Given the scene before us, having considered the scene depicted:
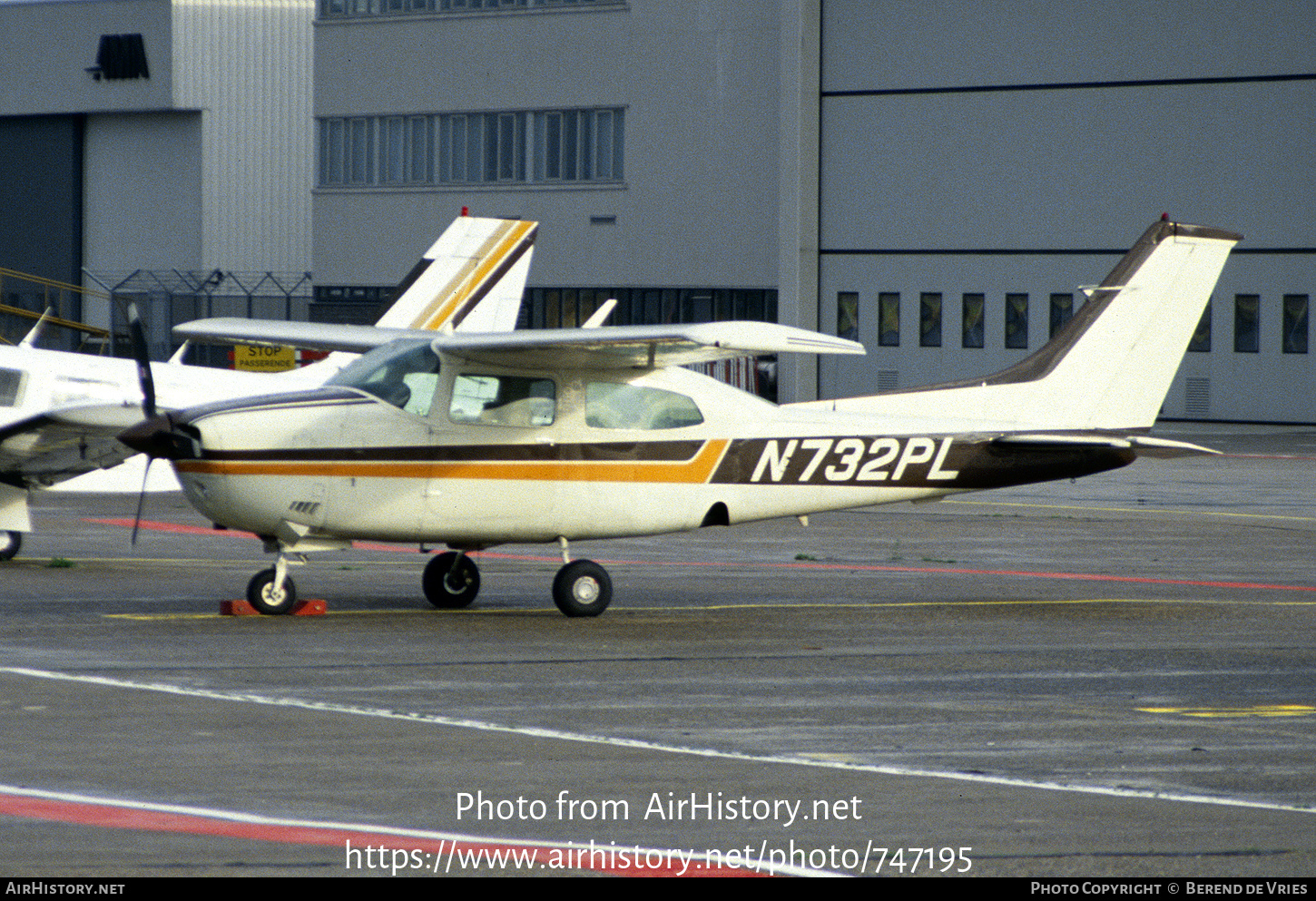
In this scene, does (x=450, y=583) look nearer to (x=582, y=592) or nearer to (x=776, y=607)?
(x=582, y=592)

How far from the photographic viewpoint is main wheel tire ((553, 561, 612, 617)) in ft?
44.3

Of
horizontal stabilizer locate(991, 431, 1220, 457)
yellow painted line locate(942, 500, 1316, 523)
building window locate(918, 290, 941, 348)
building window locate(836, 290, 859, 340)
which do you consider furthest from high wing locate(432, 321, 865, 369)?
building window locate(836, 290, 859, 340)

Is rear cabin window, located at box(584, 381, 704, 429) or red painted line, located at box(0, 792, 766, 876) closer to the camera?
red painted line, located at box(0, 792, 766, 876)

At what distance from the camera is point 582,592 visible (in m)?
13.5

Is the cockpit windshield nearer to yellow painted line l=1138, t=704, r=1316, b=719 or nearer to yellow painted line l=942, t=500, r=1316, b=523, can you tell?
yellow painted line l=1138, t=704, r=1316, b=719

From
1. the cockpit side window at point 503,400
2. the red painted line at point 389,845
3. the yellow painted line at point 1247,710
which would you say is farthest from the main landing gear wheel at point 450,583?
the red painted line at point 389,845

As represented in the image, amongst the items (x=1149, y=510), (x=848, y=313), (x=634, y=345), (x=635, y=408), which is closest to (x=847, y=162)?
(x=848, y=313)

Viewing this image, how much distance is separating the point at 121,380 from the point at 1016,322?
3285 cm

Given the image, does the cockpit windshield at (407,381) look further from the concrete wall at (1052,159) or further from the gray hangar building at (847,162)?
the gray hangar building at (847,162)

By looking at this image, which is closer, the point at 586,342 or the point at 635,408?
the point at 586,342

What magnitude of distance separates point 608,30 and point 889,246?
34.6 feet

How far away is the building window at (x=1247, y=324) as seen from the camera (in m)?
45.3

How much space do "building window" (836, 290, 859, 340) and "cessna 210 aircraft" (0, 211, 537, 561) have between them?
25762mm

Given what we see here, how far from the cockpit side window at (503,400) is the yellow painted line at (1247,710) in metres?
5.34
